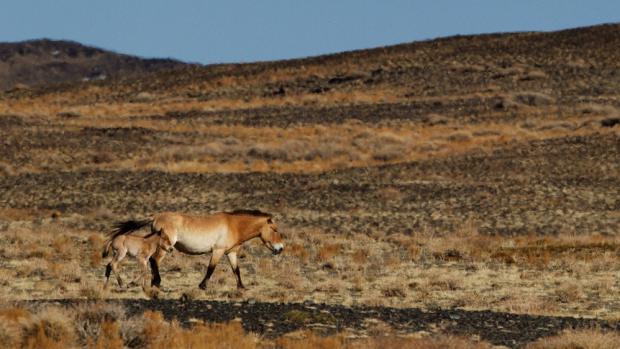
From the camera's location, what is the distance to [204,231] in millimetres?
19516

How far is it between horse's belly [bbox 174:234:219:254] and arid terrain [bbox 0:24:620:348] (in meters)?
0.90

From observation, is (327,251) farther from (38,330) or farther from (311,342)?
(38,330)

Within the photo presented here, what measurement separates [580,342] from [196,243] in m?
8.20

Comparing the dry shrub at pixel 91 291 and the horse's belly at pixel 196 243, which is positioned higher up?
the horse's belly at pixel 196 243

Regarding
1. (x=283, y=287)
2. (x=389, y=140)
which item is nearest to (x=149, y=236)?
(x=283, y=287)

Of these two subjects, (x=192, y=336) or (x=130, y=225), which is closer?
(x=192, y=336)

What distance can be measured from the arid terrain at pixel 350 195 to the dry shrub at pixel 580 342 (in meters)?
0.09

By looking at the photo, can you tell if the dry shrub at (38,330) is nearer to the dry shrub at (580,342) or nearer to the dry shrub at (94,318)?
the dry shrub at (94,318)

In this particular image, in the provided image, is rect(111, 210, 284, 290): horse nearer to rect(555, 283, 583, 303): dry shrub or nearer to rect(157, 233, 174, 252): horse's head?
rect(157, 233, 174, 252): horse's head

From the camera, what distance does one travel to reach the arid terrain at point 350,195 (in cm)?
1538

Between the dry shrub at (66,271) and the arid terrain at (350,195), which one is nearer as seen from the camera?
the arid terrain at (350,195)

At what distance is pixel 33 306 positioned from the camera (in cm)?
1440

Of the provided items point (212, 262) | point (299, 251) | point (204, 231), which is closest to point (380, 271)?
point (299, 251)

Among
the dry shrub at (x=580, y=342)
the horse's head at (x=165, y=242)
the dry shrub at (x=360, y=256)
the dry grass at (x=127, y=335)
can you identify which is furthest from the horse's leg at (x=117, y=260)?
the dry shrub at (x=580, y=342)
